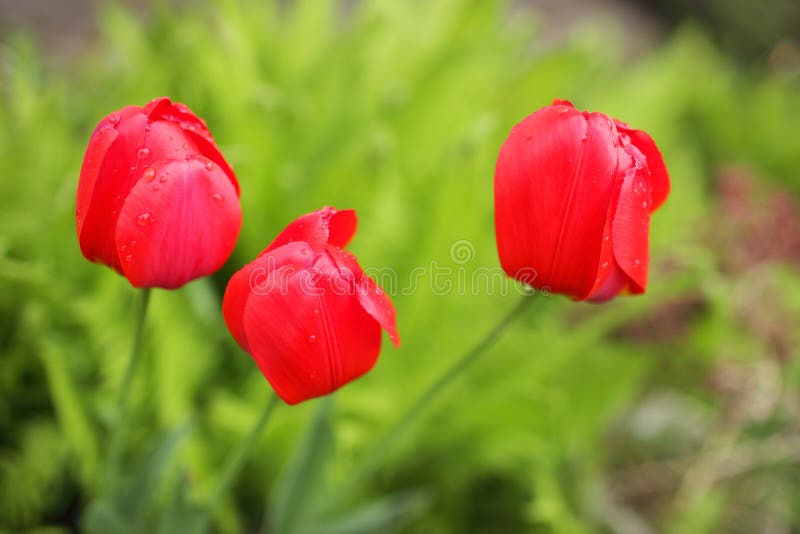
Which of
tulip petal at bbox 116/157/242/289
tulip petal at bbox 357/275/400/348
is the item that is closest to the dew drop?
tulip petal at bbox 116/157/242/289

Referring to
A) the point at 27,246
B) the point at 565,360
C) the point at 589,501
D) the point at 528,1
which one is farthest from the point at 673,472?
the point at 528,1

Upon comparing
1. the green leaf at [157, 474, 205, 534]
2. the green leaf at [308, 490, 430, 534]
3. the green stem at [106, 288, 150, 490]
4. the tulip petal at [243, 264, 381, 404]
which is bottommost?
the green leaf at [308, 490, 430, 534]

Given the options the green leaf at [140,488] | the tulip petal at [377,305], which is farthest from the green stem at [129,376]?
the tulip petal at [377,305]

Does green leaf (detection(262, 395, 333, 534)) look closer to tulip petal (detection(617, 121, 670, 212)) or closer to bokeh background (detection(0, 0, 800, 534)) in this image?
bokeh background (detection(0, 0, 800, 534))

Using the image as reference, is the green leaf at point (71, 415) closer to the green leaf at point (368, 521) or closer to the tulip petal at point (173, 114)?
the green leaf at point (368, 521)

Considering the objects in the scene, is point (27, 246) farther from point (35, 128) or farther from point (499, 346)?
point (499, 346)

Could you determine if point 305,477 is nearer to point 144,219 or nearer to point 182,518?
point 182,518
